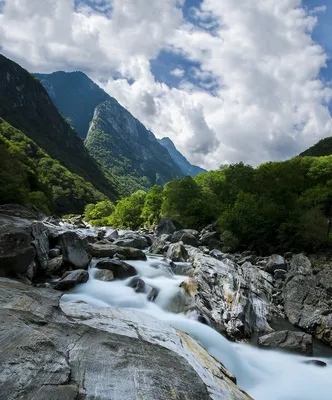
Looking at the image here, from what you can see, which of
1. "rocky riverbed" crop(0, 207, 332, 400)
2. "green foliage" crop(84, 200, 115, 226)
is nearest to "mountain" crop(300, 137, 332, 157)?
"green foliage" crop(84, 200, 115, 226)

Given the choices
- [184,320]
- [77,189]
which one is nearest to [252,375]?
[184,320]

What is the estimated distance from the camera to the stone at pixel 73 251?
69.8 ft

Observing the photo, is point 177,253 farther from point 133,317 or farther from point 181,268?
Answer: point 133,317

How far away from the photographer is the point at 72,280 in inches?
704

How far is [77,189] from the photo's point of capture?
15962 cm

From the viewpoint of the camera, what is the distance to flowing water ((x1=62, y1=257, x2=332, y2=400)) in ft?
42.0

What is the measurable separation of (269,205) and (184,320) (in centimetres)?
3327

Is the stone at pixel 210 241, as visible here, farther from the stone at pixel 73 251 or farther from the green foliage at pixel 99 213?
the green foliage at pixel 99 213

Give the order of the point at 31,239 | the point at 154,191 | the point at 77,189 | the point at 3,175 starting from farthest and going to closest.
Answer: the point at 77,189 < the point at 154,191 < the point at 3,175 < the point at 31,239

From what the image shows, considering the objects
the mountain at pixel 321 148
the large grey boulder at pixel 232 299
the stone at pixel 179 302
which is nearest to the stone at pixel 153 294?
the stone at pixel 179 302

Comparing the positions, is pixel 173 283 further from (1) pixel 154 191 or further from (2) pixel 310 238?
(1) pixel 154 191

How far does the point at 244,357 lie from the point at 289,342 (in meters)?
3.25

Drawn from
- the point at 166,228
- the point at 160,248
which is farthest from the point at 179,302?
the point at 166,228

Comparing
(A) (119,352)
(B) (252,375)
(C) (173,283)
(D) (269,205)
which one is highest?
(D) (269,205)
